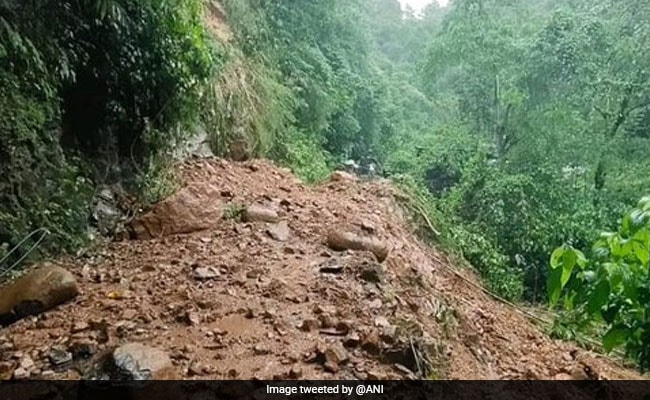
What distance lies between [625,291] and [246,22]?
202 inches

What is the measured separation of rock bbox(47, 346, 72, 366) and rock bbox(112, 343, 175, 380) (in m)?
0.23

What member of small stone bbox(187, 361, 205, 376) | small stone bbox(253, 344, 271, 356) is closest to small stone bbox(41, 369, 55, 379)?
small stone bbox(187, 361, 205, 376)

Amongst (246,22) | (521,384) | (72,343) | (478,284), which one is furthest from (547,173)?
(72,343)

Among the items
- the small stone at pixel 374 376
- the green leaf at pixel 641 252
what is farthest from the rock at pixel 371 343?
the green leaf at pixel 641 252

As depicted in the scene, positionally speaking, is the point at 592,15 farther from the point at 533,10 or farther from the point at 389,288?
the point at 389,288

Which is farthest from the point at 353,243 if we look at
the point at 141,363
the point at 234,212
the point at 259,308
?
the point at 141,363

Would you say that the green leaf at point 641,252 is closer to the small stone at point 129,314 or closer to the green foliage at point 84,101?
the small stone at point 129,314

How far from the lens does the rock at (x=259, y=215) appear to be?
325cm

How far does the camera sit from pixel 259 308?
7.48ft

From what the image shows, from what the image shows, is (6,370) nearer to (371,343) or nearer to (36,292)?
(36,292)

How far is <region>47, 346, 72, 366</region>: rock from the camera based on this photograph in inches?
73.9

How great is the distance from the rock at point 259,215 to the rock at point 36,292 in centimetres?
111

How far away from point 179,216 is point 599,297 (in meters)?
2.41

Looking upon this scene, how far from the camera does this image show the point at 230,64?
4.67 m
